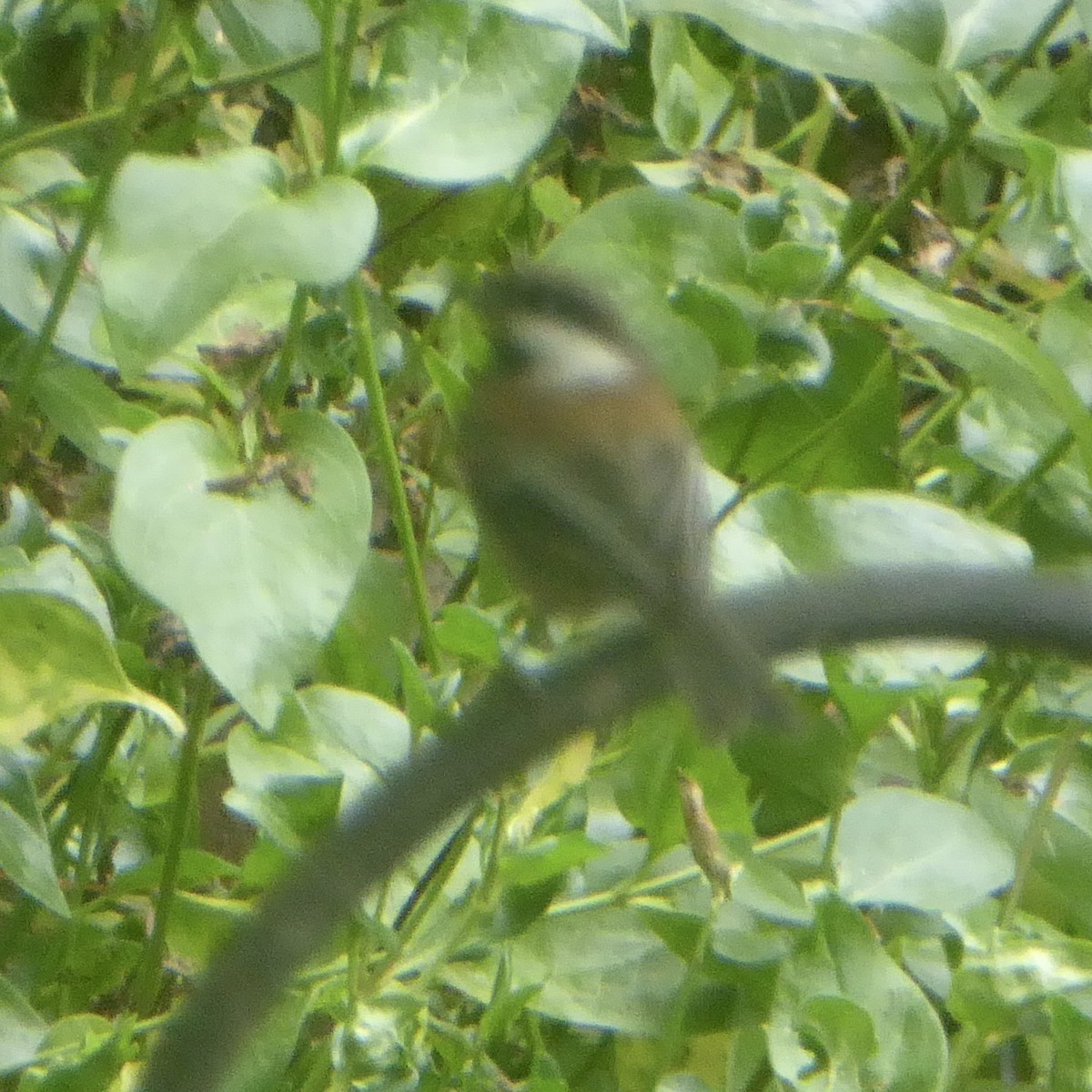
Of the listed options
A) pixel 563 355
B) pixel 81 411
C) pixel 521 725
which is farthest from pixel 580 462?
pixel 521 725

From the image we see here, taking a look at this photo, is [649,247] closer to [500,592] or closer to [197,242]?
[500,592]

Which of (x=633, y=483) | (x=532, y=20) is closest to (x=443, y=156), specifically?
(x=532, y=20)

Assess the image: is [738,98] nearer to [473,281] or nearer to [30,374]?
[473,281]

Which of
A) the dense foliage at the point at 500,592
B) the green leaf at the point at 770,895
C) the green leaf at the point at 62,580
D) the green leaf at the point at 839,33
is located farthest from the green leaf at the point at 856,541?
the green leaf at the point at 62,580

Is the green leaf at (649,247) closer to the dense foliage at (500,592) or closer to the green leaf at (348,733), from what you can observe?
the dense foliage at (500,592)

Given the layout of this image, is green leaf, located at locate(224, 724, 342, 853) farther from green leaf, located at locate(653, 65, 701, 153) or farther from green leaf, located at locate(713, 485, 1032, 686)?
green leaf, located at locate(653, 65, 701, 153)
